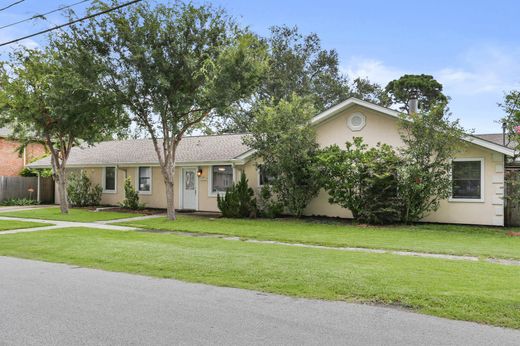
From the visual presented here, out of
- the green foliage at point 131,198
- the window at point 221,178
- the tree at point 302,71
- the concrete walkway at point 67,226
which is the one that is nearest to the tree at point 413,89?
the tree at point 302,71

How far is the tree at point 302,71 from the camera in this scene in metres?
39.1

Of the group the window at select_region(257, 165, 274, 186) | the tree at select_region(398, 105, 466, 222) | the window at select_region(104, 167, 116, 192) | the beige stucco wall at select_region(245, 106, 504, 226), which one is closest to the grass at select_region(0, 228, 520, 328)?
the tree at select_region(398, 105, 466, 222)

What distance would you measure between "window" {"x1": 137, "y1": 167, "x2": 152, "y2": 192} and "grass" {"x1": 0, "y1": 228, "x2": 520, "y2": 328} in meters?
11.0

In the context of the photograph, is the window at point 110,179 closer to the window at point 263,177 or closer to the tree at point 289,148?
the window at point 263,177

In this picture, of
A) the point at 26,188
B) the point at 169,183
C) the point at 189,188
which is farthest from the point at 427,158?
the point at 26,188

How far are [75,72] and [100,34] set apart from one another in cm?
167

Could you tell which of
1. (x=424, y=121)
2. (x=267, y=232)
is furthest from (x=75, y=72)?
(x=424, y=121)

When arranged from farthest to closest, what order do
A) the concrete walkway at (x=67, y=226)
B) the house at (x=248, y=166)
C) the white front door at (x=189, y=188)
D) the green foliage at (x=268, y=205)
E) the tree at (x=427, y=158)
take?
the white front door at (x=189, y=188) → the green foliage at (x=268, y=205) → the house at (x=248, y=166) → the concrete walkway at (x=67, y=226) → the tree at (x=427, y=158)

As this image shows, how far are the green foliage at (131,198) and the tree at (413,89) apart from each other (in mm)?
34439

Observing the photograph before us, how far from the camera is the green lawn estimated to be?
1057 centimetres

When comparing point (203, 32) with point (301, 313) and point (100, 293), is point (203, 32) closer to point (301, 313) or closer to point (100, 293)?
point (100, 293)

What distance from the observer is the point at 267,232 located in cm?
1340

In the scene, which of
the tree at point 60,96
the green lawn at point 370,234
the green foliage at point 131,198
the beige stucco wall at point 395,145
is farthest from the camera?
the green foliage at point 131,198

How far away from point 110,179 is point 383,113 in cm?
1542
